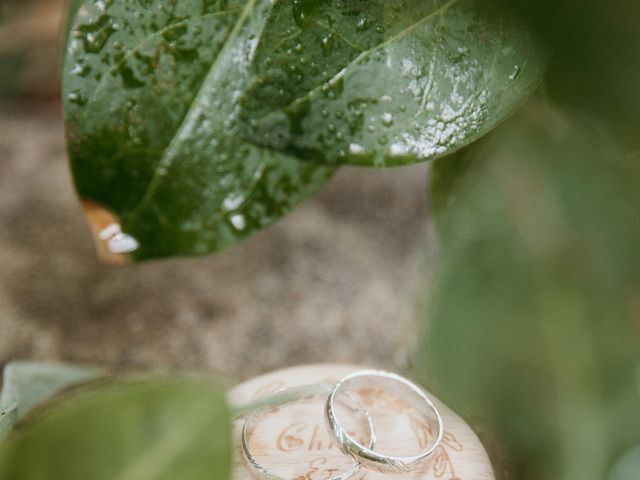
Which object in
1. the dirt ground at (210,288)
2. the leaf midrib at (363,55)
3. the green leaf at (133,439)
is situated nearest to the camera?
the green leaf at (133,439)

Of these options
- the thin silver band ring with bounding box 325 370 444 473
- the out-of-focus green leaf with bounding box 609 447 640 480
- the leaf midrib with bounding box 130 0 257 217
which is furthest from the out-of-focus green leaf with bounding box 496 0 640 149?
the out-of-focus green leaf with bounding box 609 447 640 480

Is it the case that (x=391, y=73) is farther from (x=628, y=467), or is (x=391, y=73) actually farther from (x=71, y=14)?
(x=628, y=467)

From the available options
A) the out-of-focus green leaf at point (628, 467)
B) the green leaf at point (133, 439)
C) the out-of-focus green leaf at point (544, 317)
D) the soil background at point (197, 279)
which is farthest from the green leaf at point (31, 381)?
the out-of-focus green leaf at point (628, 467)

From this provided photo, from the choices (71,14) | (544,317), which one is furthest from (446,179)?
(71,14)

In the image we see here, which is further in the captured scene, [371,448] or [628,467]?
[628,467]

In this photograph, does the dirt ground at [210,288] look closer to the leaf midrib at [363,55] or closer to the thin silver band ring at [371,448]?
the thin silver band ring at [371,448]
